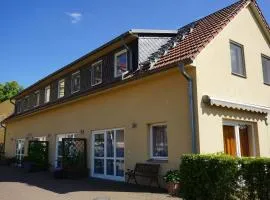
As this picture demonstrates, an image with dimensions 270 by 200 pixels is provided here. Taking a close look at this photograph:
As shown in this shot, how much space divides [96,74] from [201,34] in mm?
7222

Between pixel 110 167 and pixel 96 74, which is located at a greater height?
pixel 96 74

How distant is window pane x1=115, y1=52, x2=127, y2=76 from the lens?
16592mm

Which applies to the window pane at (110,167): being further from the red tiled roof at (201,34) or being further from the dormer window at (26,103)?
the dormer window at (26,103)

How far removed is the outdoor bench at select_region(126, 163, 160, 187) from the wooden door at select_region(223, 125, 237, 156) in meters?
2.99

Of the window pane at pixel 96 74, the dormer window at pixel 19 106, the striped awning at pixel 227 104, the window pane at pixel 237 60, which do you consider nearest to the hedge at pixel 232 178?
the striped awning at pixel 227 104

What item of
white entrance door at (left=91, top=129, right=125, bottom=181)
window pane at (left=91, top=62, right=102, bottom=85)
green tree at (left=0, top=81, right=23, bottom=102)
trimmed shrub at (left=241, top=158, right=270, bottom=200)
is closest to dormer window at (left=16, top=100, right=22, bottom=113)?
window pane at (left=91, top=62, right=102, bottom=85)

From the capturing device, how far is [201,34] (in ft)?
47.8

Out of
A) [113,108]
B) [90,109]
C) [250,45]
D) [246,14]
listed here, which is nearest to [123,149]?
[113,108]

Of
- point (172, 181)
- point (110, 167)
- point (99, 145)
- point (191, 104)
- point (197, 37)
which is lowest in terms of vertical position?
point (172, 181)

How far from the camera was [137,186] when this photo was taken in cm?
1327

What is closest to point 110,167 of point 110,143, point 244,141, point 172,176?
point 110,143

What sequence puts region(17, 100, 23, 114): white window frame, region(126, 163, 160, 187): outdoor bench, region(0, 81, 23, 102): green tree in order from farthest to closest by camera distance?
region(0, 81, 23, 102): green tree
region(17, 100, 23, 114): white window frame
region(126, 163, 160, 187): outdoor bench

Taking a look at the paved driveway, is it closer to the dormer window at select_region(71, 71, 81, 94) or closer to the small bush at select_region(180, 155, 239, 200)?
the small bush at select_region(180, 155, 239, 200)

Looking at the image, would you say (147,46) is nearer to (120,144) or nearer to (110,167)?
(120,144)
